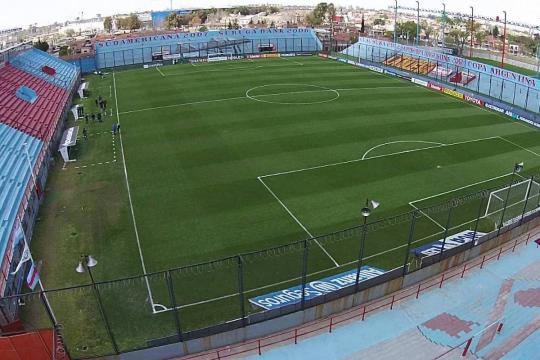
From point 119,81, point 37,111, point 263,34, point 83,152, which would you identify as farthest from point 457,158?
point 263,34

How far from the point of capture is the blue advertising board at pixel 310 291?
1762 cm

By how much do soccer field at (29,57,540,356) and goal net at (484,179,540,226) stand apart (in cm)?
30

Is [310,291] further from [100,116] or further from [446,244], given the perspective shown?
[100,116]

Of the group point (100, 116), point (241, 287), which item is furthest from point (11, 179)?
point (241, 287)

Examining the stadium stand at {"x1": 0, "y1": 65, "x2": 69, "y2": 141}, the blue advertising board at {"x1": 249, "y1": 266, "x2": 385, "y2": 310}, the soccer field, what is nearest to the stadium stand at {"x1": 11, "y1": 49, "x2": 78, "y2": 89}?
the stadium stand at {"x1": 0, "y1": 65, "x2": 69, "y2": 141}

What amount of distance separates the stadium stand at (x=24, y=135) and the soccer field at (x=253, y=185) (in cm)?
156

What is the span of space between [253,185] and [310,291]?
1071 centimetres

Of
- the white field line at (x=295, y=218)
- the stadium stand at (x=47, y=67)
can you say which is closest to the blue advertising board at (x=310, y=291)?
the white field line at (x=295, y=218)

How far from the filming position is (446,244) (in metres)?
20.9

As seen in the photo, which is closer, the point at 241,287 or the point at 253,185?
the point at 241,287

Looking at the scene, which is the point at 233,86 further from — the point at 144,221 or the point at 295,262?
the point at 295,262

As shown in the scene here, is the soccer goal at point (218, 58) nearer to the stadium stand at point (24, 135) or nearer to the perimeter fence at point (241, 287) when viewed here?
the stadium stand at point (24, 135)

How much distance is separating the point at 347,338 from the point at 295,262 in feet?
16.5

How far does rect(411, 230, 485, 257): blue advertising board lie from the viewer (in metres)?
20.3
